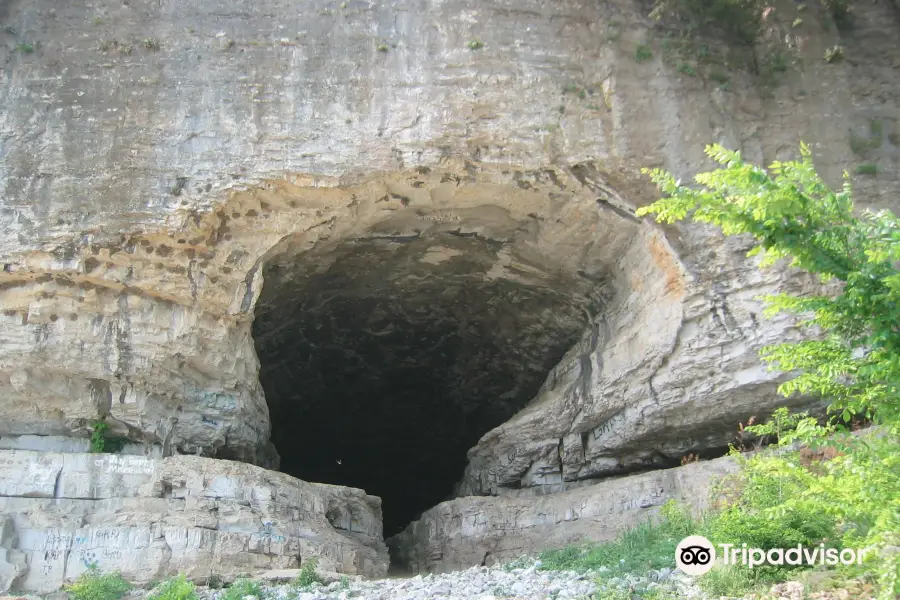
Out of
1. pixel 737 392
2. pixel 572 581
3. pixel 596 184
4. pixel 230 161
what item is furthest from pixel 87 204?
pixel 737 392

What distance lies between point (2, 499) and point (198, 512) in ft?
7.92

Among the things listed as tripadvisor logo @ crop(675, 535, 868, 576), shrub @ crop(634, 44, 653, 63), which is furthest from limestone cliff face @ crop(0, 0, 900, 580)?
tripadvisor logo @ crop(675, 535, 868, 576)

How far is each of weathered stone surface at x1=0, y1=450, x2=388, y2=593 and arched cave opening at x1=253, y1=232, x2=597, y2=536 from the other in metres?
3.96

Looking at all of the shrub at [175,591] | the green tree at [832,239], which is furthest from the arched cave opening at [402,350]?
the green tree at [832,239]

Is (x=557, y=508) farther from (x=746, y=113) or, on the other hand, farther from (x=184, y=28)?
(x=184, y=28)

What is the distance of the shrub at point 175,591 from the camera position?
851cm

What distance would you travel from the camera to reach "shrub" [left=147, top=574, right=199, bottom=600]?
8.51 m

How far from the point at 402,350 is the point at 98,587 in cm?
957

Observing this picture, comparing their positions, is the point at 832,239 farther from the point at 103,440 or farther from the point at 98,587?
the point at 103,440

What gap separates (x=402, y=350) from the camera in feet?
58.9

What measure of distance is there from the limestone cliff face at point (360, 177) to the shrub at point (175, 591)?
3.32m

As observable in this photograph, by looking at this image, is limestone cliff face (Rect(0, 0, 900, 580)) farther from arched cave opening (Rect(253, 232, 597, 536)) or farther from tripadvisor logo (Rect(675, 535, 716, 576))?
tripadvisor logo (Rect(675, 535, 716, 576))

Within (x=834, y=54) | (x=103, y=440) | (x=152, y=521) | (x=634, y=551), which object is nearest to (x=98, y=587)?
(x=152, y=521)

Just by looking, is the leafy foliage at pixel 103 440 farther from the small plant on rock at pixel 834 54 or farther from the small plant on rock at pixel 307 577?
the small plant on rock at pixel 834 54
